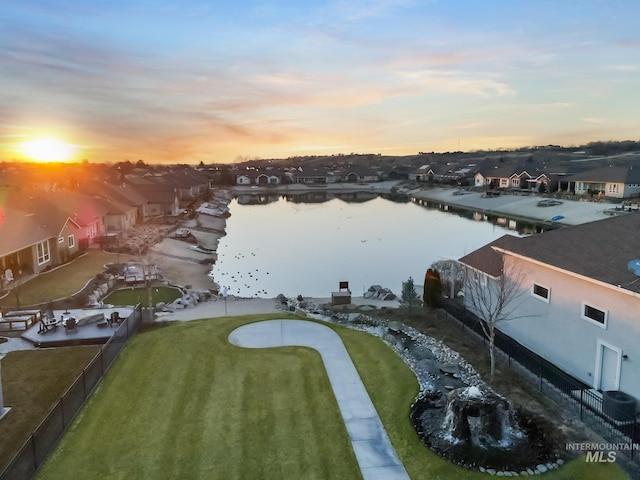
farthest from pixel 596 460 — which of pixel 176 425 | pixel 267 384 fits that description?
pixel 176 425

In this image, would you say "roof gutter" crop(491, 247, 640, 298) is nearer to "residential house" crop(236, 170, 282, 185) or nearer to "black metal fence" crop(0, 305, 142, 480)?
"black metal fence" crop(0, 305, 142, 480)

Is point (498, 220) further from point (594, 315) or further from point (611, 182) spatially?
point (594, 315)

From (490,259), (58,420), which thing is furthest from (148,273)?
(490,259)

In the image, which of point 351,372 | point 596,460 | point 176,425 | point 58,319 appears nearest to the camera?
point 596,460

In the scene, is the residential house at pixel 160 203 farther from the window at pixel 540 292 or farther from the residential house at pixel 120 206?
the window at pixel 540 292

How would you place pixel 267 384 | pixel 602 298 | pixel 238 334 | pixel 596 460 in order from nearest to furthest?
1. pixel 596 460
2. pixel 602 298
3. pixel 267 384
4. pixel 238 334

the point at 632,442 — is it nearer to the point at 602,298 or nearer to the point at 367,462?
the point at 602,298
